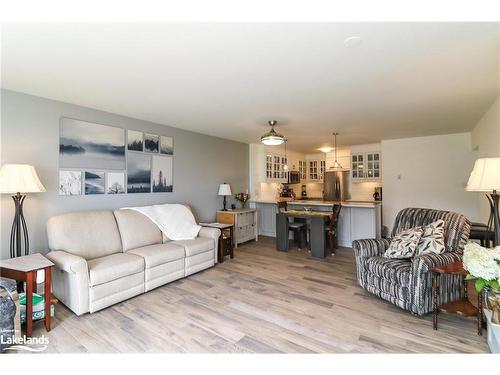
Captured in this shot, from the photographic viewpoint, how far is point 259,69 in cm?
231

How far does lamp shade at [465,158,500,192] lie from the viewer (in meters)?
2.15

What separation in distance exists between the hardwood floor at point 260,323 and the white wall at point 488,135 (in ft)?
8.25

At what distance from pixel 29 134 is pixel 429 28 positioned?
4.09 m

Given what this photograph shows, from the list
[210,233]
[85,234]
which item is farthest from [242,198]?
[85,234]

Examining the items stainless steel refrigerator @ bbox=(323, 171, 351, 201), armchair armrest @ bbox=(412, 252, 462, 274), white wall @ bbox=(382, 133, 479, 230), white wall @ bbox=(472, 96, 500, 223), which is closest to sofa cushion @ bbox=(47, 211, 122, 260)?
armchair armrest @ bbox=(412, 252, 462, 274)

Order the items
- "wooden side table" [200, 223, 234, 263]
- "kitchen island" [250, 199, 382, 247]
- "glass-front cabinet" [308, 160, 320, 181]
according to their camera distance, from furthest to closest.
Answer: "glass-front cabinet" [308, 160, 320, 181]
"kitchen island" [250, 199, 382, 247]
"wooden side table" [200, 223, 234, 263]

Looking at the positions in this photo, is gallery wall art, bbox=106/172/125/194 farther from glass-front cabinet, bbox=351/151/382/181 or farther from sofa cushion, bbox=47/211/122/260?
glass-front cabinet, bbox=351/151/382/181

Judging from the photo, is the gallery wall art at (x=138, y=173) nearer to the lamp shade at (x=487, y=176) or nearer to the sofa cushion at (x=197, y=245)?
the sofa cushion at (x=197, y=245)

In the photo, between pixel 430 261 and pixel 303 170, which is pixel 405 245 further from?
pixel 303 170

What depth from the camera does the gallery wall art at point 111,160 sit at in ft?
10.5

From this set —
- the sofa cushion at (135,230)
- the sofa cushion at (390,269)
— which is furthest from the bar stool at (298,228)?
the sofa cushion at (135,230)

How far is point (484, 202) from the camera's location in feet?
14.4

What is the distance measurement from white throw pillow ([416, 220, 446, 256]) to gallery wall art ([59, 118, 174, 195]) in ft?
12.7
